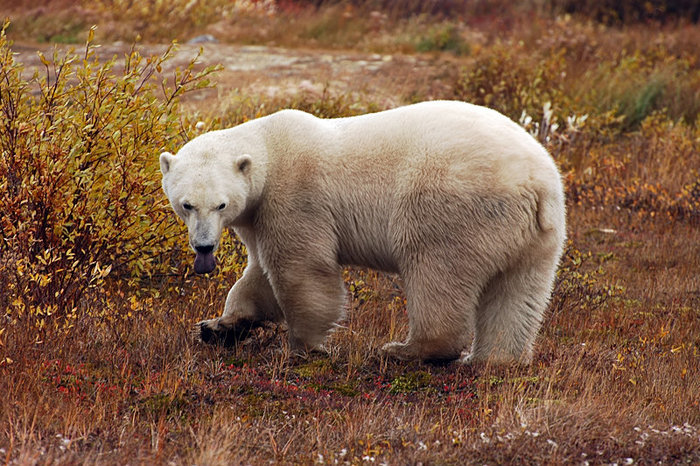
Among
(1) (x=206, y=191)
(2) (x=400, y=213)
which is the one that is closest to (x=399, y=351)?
(2) (x=400, y=213)

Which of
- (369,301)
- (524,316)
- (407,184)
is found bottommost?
(369,301)

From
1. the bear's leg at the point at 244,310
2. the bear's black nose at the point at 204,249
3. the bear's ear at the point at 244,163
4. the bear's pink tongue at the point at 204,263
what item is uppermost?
the bear's ear at the point at 244,163

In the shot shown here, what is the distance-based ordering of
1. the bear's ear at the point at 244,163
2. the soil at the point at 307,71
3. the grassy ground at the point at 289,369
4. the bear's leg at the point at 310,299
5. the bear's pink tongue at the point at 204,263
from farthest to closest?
the soil at the point at 307,71 < the bear's leg at the point at 310,299 < the bear's ear at the point at 244,163 < the bear's pink tongue at the point at 204,263 < the grassy ground at the point at 289,369

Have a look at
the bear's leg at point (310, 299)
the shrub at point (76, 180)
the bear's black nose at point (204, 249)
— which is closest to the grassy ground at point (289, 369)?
the shrub at point (76, 180)

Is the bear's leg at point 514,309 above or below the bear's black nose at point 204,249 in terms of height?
below

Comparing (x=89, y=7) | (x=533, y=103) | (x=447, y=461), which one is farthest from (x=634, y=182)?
(x=89, y=7)

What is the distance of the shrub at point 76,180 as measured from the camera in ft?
15.9

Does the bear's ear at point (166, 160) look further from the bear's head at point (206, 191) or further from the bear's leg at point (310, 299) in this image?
the bear's leg at point (310, 299)

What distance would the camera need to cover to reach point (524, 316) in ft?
15.3

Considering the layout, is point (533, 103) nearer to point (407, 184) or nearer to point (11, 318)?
point (407, 184)

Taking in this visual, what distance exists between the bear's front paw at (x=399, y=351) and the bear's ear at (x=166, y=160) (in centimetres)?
161

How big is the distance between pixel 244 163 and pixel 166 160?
428mm

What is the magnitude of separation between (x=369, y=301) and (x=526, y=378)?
6.46 feet

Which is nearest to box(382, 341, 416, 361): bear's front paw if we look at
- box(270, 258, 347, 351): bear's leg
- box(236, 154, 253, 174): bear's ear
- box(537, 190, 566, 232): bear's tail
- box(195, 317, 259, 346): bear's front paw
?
box(270, 258, 347, 351): bear's leg
